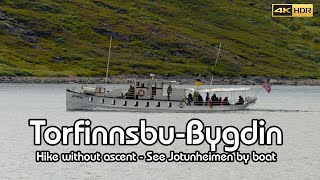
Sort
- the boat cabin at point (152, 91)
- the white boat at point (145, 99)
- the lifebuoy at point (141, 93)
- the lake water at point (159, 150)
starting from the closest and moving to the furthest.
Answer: the lake water at point (159, 150) → the boat cabin at point (152, 91) → the white boat at point (145, 99) → the lifebuoy at point (141, 93)

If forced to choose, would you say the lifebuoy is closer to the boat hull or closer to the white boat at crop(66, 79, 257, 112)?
the white boat at crop(66, 79, 257, 112)

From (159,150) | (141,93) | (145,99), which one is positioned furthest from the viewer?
(141,93)

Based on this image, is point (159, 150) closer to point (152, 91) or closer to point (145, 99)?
point (145, 99)

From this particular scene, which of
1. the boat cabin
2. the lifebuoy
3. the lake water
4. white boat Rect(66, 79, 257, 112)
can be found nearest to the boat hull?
white boat Rect(66, 79, 257, 112)

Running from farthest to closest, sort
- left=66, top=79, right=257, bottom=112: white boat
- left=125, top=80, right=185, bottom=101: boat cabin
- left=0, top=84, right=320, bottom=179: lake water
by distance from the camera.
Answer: left=66, top=79, right=257, bottom=112: white boat
left=125, top=80, right=185, bottom=101: boat cabin
left=0, top=84, right=320, bottom=179: lake water

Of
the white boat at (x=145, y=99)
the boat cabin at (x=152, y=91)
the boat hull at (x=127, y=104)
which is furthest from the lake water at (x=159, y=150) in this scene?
the boat cabin at (x=152, y=91)

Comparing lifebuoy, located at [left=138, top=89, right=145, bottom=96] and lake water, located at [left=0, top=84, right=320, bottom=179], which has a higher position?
lifebuoy, located at [left=138, top=89, right=145, bottom=96]

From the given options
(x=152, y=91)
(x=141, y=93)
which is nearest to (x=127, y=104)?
(x=141, y=93)

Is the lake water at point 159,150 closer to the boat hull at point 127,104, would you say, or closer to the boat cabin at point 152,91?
the boat hull at point 127,104

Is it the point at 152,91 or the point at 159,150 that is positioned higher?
the point at 152,91

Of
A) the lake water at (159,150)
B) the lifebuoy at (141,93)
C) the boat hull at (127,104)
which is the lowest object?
the lake water at (159,150)

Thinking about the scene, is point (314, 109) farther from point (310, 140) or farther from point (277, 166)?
point (277, 166)

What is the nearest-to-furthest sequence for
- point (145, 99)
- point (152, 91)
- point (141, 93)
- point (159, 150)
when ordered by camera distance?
point (159, 150) → point (145, 99) → point (152, 91) → point (141, 93)

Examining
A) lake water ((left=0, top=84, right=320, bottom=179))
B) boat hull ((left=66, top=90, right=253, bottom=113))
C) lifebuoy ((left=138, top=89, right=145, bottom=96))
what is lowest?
lake water ((left=0, top=84, right=320, bottom=179))
